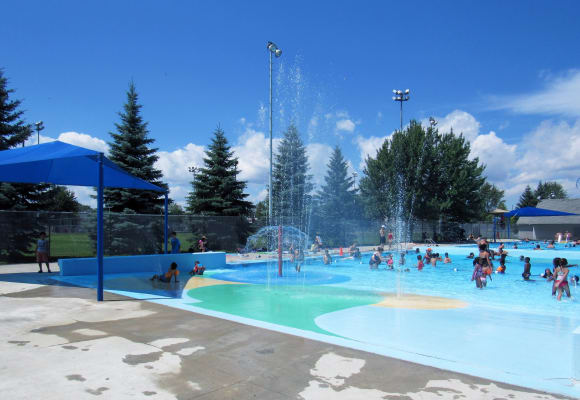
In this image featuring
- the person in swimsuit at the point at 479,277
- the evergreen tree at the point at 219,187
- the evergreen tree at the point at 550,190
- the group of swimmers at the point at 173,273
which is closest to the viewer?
the group of swimmers at the point at 173,273

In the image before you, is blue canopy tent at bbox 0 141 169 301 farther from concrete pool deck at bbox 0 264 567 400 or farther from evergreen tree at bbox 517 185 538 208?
evergreen tree at bbox 517 185 538 208

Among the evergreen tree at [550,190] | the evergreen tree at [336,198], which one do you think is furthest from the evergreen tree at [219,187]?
the evergreen tree at [550,190]

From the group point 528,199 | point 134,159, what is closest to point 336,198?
point 134,159

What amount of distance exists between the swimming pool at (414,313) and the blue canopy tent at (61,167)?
3.27m

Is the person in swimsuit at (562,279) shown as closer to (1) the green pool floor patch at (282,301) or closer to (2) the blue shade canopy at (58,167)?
(1) the green pool floor patch at (282,301)

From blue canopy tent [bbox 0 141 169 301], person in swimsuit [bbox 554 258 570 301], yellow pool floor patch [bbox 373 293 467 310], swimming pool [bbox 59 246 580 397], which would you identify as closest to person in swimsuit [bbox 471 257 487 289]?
swimming pool [bbox 59 246 580 397]

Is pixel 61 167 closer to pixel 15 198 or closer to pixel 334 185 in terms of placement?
pixel 15 198

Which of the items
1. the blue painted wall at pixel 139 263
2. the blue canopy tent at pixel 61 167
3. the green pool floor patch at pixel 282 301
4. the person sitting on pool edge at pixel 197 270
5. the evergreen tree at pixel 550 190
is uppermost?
the evergreen tree at pixel 550 190

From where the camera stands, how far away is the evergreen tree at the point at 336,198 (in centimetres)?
3672

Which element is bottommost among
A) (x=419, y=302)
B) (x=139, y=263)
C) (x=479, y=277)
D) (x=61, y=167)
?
(x=419, y=302)

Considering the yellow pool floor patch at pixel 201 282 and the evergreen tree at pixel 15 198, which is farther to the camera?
the evergreen tree at pixel 15 198

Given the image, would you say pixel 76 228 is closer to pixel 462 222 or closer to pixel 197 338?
pixel 197 338

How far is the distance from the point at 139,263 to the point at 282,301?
6738 millimetres

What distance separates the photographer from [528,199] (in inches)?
3487
